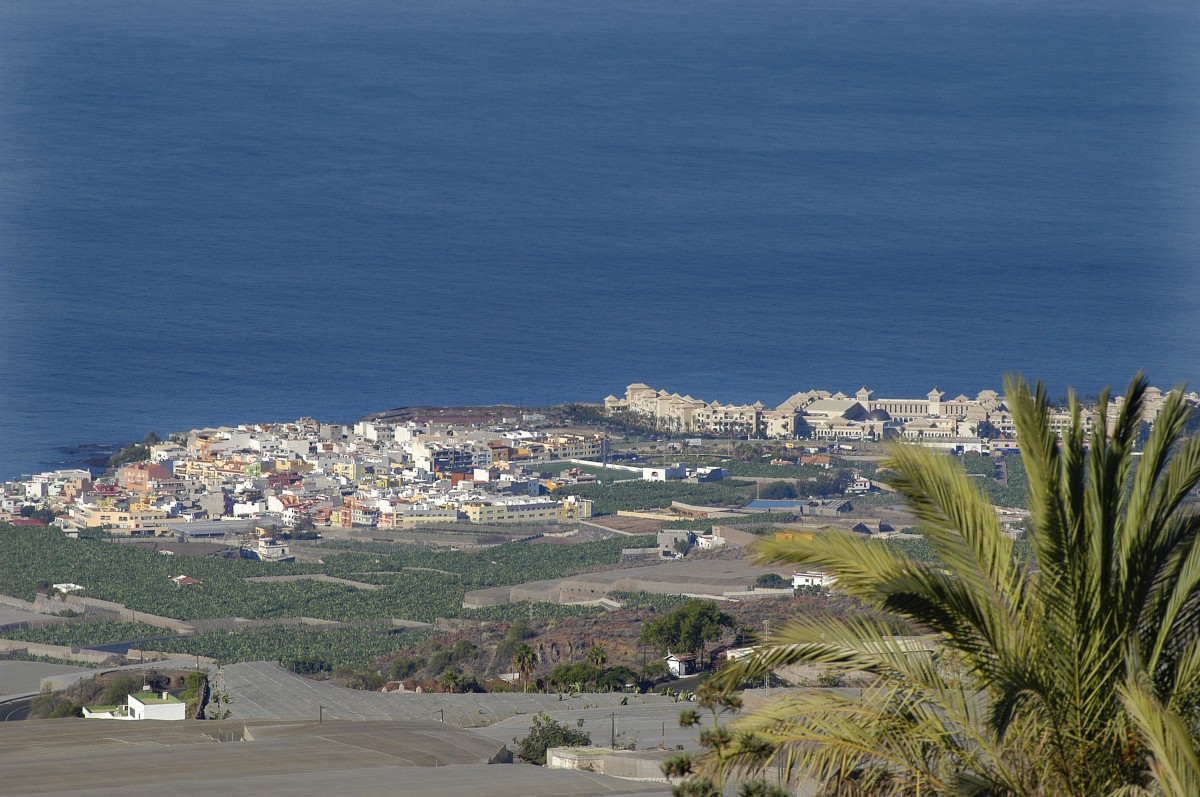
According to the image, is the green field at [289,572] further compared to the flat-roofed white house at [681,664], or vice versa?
the green field at [289,572]

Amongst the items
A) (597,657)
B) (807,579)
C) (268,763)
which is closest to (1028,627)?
(268,763)

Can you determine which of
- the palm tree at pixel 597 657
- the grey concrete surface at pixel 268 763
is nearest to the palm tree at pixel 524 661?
the palm tree at pixel 597 657

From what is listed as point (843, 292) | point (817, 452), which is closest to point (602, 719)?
point (817, 452)

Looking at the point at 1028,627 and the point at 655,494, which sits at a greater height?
the point at 655,494

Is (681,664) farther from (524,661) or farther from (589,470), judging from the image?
(589,470)

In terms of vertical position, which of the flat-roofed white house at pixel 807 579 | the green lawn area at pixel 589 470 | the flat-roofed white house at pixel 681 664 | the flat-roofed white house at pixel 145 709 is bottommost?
the flat-roofed white house at pixel 145 709

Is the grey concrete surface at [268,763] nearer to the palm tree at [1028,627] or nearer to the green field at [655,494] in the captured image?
the palm tree at [1028,627]

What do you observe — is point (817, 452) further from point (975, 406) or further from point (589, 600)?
point (589, 600)
